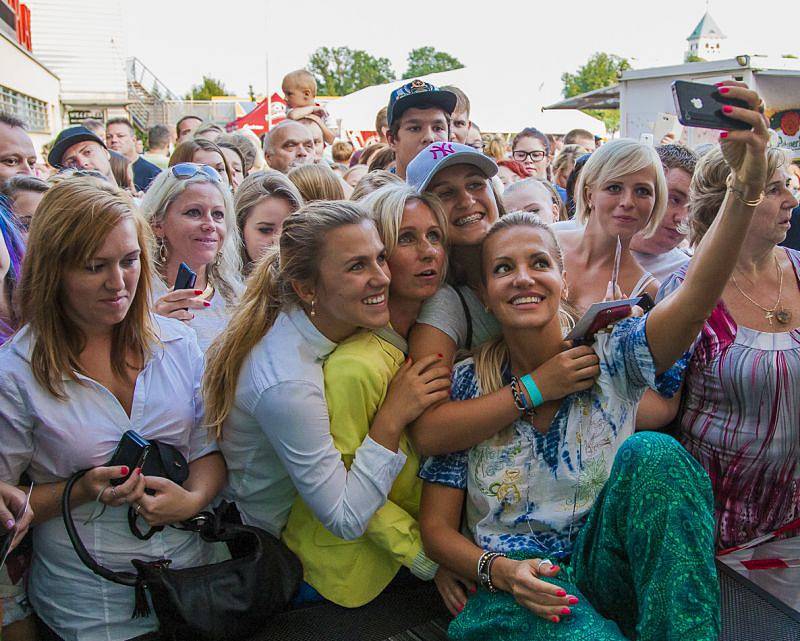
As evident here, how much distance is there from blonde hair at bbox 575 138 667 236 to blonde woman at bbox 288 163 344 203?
1.36 metres

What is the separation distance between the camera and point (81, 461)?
6.67ft

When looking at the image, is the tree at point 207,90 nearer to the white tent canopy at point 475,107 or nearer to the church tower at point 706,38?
the white tent canopy at point 475,107

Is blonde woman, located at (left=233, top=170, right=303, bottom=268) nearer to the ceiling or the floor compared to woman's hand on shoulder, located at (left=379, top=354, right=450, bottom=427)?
nearer to the ceiling

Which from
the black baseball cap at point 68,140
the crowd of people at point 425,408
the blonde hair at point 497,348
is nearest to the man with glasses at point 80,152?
the black baseball cap at point 68,140

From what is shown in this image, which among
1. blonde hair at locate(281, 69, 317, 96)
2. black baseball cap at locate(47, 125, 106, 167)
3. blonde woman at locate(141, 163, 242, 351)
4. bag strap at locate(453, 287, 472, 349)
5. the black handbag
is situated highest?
blonde hair at locate(281, 69, 317, 96)

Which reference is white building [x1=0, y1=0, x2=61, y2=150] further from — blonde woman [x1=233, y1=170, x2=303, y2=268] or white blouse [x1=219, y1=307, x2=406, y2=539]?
white blouse [x1=219, y1=307, x2=406, y2=539]

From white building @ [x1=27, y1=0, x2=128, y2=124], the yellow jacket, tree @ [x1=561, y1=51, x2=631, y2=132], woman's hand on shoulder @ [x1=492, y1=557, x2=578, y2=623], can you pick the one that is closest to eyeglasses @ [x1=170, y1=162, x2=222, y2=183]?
the yellow jacket

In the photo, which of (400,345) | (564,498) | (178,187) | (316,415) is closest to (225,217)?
(178,187)

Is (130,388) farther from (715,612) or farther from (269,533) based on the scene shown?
(715,612)

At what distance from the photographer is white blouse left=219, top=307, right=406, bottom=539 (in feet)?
6.89

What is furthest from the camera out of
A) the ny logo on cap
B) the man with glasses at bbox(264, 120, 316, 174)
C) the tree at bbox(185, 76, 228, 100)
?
the tree at bbox(185, 76, 228, 100)

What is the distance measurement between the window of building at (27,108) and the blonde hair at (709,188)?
17892 millimetres

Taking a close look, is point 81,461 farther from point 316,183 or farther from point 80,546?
point 316,183

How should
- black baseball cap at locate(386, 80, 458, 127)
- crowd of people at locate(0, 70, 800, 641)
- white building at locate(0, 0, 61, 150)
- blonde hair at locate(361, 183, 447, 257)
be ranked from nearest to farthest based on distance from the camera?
1. crowd of people at locate(0, 70, 800, 641)
2. blonde hair at locate(361, 183, 447, 257)
3. black baseball cap at locate(386, 80, 458, 127)
4. white building at locate(0, 0, 61, 150)
